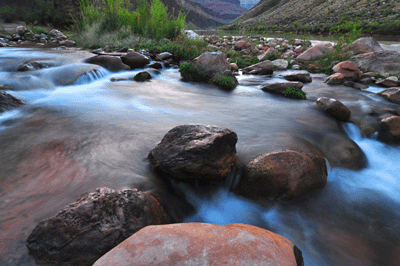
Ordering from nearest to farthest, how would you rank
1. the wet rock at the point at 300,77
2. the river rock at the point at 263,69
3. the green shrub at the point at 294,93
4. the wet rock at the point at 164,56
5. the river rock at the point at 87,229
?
the river rock at the point at 87,229 → the green shrub at the point at 294,93 → the wet rock at the point at 300,77 → the river rock at the point at 263,69 → the wet rock at the point at 164,56

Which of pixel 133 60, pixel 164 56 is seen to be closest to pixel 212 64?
pixel 133 60

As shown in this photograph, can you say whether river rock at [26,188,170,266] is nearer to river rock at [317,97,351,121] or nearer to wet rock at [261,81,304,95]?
river rock at [317,97,351,121]

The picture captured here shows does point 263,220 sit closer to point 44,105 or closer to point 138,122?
point 138,122

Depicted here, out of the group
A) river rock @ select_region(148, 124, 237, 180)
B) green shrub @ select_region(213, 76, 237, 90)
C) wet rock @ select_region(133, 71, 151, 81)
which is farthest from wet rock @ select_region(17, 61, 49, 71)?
river rock @ select_region(148, 124, 237, 180)

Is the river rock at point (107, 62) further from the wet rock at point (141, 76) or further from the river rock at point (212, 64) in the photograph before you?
the river rock at point (212, 64)

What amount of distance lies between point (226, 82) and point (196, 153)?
498cm

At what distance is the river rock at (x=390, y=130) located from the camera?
13.8 feet

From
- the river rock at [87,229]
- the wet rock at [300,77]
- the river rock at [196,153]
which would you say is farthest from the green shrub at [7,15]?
the river rock at [87,229]

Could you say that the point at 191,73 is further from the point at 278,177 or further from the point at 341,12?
the point at 341,12

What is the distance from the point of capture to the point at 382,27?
26.5 metres

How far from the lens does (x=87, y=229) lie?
5.46 feet

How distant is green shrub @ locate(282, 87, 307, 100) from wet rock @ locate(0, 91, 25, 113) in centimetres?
631

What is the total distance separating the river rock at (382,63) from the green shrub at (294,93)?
179 inches

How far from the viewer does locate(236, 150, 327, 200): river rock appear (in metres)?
2.61
